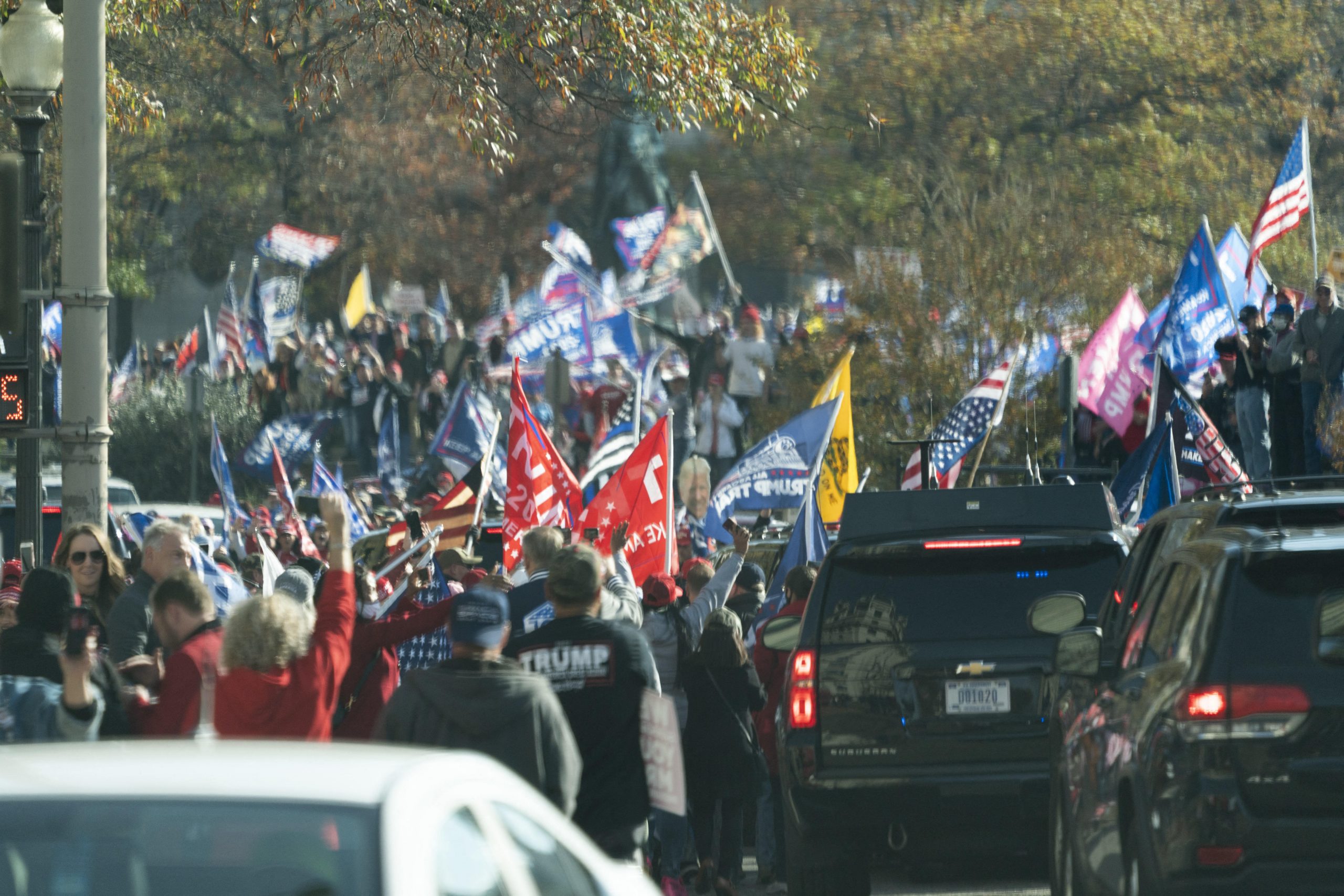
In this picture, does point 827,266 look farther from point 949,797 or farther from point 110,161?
point 949,797

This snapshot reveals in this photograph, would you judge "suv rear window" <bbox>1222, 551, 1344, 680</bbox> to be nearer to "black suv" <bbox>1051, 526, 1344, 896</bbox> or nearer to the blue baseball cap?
"black suv" <bbox>1051, 526, 1344, 896</bbox>

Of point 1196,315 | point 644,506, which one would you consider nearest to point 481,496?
point 644,506

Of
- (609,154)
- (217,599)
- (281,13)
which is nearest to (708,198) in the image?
(609,154)

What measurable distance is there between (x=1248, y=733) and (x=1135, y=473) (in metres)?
9.61

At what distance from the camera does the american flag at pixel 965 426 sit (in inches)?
726

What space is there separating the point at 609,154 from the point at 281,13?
1332 centimetres

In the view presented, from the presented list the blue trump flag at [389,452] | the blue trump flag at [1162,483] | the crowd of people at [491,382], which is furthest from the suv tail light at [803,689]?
the blue trump flag at [389,452]

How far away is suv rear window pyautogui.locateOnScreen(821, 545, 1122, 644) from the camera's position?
29.2ft

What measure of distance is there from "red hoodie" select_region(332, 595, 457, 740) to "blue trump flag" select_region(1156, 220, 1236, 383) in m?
12.9

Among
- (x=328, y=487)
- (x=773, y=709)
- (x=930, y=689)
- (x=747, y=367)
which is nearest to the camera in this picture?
(x=930, y=689)

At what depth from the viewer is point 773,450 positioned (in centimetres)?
1753

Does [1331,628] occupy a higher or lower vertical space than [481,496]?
lower

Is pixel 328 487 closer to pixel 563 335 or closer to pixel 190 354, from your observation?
pixel 563 335

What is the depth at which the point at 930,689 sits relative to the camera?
8.81 meters
